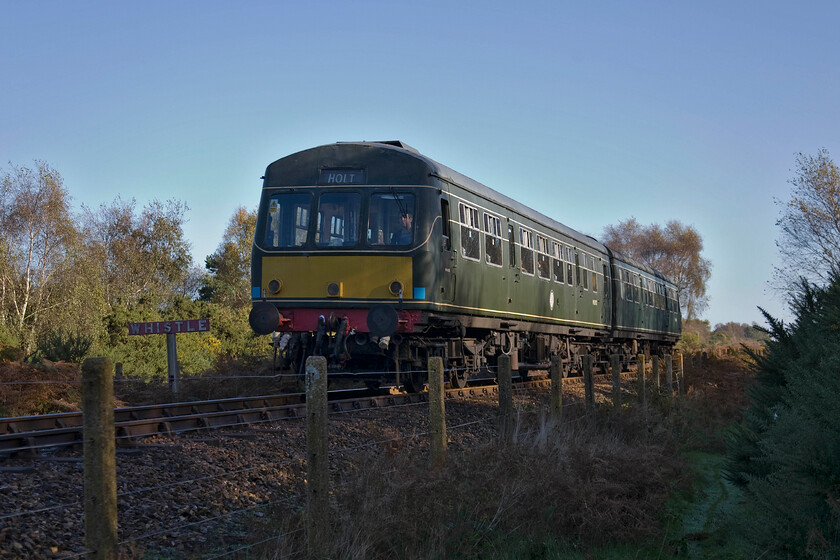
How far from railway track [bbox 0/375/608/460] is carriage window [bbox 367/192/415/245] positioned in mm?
2197

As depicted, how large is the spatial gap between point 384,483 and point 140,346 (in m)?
18.9

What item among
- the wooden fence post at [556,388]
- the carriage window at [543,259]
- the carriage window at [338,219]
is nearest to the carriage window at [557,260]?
the carriage window at [543,259]

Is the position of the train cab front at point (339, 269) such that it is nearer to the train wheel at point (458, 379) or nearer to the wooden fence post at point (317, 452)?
the train wheel at point (458, 379)

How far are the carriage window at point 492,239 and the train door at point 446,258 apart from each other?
5.08ft

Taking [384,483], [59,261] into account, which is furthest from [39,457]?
[59,261]

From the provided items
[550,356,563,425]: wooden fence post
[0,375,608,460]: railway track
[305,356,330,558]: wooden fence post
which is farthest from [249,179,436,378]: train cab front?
[305,356,330,558]: wooden fence post

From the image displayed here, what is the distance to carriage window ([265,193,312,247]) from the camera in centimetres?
1270

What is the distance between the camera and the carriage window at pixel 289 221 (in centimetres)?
1270

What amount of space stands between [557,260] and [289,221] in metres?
7.76

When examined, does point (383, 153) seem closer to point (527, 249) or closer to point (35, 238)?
point (527, 249)

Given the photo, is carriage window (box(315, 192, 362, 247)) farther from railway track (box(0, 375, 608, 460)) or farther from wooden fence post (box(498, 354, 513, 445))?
wooden fence post (box(498, 354, 513, 445))

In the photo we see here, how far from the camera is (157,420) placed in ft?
27.2

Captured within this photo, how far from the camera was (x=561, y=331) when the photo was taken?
1900cm

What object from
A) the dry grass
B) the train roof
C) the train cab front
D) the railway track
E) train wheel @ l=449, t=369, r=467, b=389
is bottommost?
the dry grass
